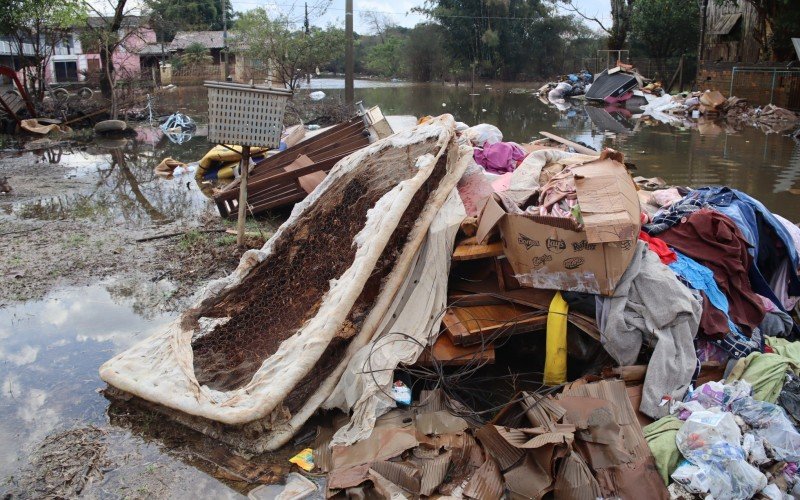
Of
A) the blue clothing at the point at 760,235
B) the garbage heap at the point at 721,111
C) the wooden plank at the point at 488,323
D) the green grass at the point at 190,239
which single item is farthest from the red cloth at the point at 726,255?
the garbage heap at the point at 721,111

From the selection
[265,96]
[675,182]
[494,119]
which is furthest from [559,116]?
[265,96]

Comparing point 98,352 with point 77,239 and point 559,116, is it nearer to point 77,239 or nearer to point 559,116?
point 77,239

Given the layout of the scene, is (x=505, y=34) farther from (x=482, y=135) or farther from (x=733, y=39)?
(x=482, y=135)

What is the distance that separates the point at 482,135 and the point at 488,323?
11.4ft

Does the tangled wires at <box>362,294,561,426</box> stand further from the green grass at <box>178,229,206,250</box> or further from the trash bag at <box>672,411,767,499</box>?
the green grass at <box>178,229,206,250</box>

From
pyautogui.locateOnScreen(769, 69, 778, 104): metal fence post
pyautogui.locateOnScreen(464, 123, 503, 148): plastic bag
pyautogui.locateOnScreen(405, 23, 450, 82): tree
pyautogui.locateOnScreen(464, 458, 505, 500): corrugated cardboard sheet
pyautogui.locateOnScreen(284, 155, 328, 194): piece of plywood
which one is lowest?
pyautogui.locateOnScreen(464, 458, 505, 500): corrugated cardboard sheet

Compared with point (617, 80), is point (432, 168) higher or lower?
lower

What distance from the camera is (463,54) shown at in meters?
42.8

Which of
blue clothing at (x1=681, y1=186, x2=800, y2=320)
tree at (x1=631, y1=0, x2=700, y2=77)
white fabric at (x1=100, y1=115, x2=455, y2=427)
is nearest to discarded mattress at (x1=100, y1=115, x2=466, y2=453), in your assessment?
white fabric at (x1=100, y1=115, x2=455, y2=427)

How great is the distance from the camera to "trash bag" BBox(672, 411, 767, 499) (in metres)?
2.53

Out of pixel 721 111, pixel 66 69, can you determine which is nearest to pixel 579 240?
pixel 721 111

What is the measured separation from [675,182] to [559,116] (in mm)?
11450

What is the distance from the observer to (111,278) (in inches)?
206

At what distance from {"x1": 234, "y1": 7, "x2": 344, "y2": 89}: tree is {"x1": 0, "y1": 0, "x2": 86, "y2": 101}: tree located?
237 inches
